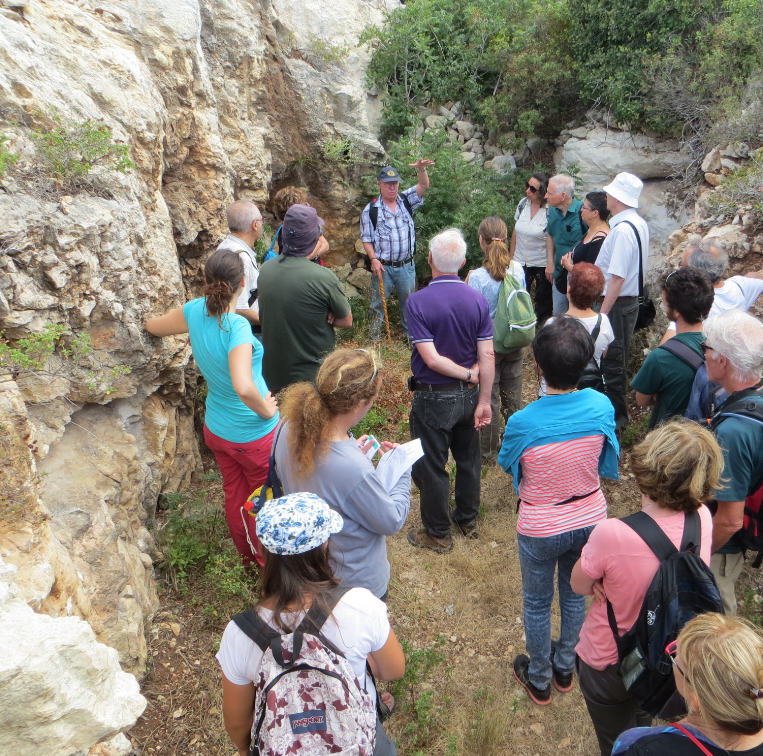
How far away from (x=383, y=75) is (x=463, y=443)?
240 inches

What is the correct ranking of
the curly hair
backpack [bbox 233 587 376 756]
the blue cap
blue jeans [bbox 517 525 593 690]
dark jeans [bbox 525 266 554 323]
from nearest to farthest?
backpack [bbox 233 587 376 756] → blue jeans [bbox 517 525 593 690] → the curly hair → the blue cap → dark jeans [bbox 525 266 554 323]

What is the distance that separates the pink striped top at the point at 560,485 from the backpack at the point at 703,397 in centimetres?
82

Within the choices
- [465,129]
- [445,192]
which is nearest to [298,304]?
[445,192]

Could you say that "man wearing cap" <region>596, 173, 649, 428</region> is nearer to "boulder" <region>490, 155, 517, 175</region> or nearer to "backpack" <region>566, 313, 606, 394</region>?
"backpack" <region>566, 313, 606, 394</region>

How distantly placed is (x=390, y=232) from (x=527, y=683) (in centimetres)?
487

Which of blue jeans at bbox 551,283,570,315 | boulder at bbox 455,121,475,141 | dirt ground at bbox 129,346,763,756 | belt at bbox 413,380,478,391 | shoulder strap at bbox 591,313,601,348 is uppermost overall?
boulder at bbox 455,121,475,141

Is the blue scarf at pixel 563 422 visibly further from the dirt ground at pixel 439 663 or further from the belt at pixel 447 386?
the dirt ground at pixel 439 663

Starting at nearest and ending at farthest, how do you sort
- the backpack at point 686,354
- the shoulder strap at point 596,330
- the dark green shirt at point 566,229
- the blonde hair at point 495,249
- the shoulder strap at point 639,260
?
1. the backpack at point 686,354
2. the shoulder strap at point 596,330
3. the blonde hair at point 495,249
4. the shoulder strap at point 639,260
5. the dark green shirt at point 566,229

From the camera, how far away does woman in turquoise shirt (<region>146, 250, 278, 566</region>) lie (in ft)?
10.4

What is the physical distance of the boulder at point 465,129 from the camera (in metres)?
8.56

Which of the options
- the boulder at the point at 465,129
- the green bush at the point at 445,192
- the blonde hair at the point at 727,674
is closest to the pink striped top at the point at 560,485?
the blonde hair at the point at 727,674

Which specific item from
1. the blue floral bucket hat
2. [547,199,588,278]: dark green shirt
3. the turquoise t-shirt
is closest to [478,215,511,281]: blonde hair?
[547,199,588,278]: dark green shirt

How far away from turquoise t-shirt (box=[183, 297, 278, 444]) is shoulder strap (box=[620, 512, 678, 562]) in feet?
6.80

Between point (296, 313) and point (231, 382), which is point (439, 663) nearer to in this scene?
point (231, 382)
